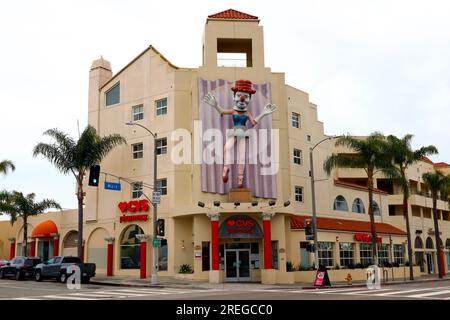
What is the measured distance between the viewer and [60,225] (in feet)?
152

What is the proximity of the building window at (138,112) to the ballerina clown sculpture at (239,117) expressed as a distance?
680cm

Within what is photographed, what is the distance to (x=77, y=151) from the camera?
40.4m

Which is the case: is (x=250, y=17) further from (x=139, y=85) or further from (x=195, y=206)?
(x=195, y=206)

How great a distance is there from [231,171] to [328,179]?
1226cm

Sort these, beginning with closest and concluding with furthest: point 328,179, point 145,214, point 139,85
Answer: point 145,214
point 139,85
point 328,179

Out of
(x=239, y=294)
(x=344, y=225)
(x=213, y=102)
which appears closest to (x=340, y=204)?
(x=344, y=225)

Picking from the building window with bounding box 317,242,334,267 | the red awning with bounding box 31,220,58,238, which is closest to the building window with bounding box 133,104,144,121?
the red awning with bounding box 31,220,58,238

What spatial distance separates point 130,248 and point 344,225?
18517 millimetres

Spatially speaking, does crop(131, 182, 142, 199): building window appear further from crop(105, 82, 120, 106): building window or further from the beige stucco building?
crop(105, 82, 120, 106): building window

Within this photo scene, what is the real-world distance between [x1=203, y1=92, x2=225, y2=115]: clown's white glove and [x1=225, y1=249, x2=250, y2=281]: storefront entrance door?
10.5m

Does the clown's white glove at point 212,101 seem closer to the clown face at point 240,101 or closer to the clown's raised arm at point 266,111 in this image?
the clown face at point 240,101

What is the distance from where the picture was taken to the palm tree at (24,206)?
4822 cm

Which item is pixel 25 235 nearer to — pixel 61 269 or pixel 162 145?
pixel 61 269

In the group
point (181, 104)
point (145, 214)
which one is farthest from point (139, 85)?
point (145, 214)
